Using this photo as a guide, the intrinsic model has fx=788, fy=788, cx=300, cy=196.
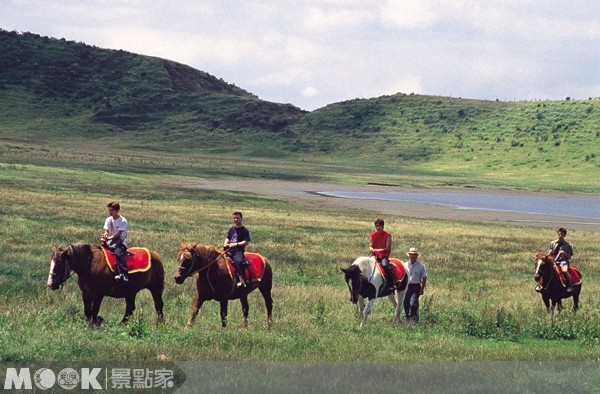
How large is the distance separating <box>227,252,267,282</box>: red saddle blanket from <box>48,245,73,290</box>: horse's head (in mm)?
3311

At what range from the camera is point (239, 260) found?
16.7 metres

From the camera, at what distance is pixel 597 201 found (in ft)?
268

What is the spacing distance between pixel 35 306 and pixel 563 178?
10166cm

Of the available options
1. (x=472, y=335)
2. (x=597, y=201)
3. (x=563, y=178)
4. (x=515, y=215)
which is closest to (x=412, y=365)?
(x=472, y=335)

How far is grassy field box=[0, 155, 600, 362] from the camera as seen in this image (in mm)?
13844

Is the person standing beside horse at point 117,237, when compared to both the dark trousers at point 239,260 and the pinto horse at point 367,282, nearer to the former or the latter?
the dark trousers at point 239,260

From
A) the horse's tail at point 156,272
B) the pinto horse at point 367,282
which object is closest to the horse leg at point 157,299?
the horse's tail at point 156,272

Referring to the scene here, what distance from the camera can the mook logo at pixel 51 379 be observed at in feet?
34.8

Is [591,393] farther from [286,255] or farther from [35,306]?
[286,255]

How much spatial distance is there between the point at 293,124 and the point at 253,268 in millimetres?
148804

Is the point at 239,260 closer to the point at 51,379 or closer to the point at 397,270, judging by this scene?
the point at 397,270

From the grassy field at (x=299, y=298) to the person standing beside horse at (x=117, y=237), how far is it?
3.60 ft

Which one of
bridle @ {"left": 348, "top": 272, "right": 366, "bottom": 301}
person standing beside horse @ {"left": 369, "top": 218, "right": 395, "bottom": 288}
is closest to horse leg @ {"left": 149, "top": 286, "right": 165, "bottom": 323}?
bridle @ {"left": 348, "top": 272, "right": 366, "bottom": 301}

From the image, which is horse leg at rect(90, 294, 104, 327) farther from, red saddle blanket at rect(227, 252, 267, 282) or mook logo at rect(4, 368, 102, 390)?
mook logo at rect(4, 368, 102, 390)
